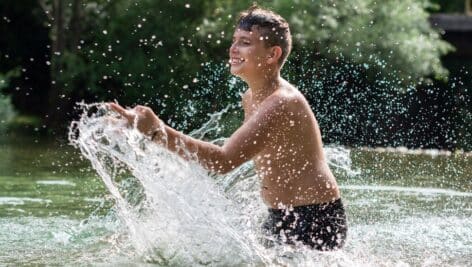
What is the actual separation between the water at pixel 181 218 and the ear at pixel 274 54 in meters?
0.66

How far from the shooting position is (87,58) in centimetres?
1547

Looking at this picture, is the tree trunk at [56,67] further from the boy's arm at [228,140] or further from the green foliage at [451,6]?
the green foliage at [451,6]

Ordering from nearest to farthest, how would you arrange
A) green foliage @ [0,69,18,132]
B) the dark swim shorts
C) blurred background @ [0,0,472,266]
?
1. the dark swim shorts
2. blurred background @ [0,0,472,266]
3. green foliage @ [0,69,18,132]

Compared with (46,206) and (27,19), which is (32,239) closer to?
(46,206)

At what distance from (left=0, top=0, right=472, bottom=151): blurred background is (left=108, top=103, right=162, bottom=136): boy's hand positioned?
9.08 meters

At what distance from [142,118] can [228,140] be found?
59 cm

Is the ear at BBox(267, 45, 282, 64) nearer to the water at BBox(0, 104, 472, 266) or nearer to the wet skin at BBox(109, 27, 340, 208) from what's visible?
the wet skin at BBox(109, 27, 340, 208)

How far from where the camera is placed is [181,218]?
511 cm

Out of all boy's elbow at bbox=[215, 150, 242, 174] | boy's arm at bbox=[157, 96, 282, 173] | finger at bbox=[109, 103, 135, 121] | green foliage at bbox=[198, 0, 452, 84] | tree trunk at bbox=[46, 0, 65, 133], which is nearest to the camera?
finger at bbox=[109, 103, 135, 121]

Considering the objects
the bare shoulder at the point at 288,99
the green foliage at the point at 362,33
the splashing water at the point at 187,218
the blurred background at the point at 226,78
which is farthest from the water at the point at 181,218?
the green foliage at the point at 362,33

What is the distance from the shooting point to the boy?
197 inches

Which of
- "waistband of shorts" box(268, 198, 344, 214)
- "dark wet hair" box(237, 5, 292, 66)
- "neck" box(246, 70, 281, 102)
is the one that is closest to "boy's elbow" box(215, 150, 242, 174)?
"waistband of shorts" box(268, 198, 344, 214)

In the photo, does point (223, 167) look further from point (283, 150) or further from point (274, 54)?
point (274, 54)

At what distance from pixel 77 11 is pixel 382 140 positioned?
496cm
